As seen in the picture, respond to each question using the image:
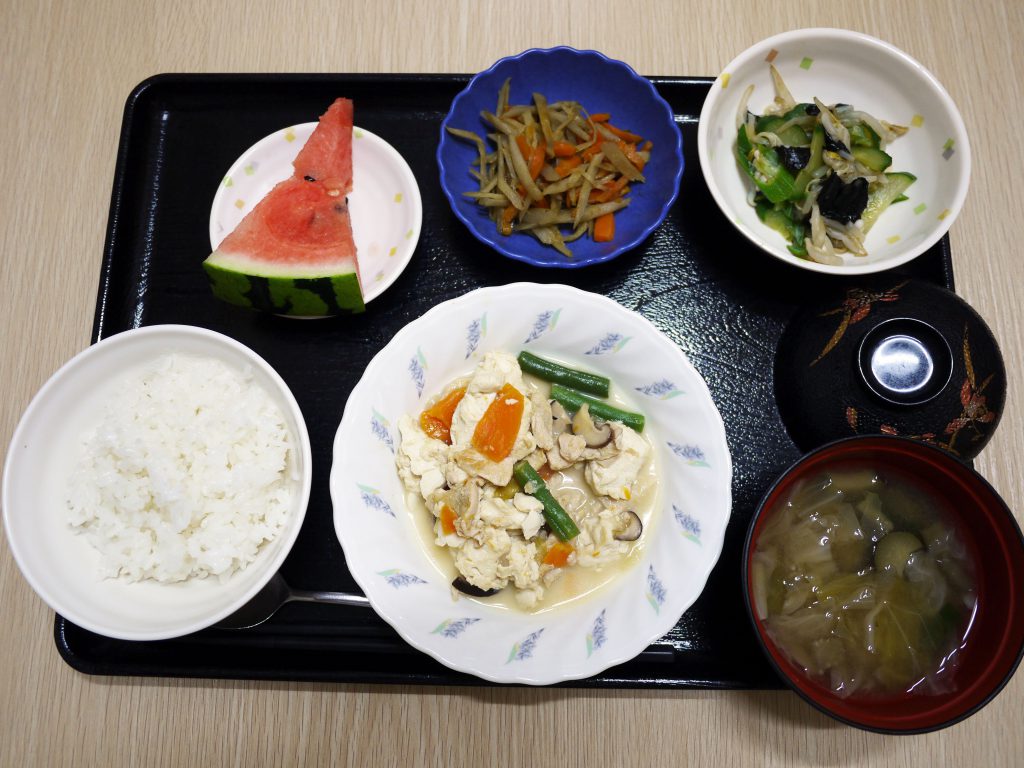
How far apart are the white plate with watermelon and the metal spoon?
36.4 inches

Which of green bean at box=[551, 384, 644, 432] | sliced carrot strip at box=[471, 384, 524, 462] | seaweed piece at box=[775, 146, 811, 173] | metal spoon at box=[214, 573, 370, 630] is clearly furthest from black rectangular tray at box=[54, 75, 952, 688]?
sliced carrot strip at box=[471, 384, 524, 462]

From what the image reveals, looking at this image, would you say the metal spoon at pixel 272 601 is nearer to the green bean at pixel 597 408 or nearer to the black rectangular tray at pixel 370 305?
the black rectangular tray at pixel 370 305

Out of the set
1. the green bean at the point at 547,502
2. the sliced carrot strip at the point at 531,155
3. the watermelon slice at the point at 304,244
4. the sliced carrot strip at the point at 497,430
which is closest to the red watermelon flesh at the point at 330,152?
the watermelon slice at the point at 304,244

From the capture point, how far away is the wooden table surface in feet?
6.70

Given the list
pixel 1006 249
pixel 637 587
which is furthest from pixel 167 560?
pixel 1006 249

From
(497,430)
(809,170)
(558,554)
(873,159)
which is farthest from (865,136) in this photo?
(558,554)

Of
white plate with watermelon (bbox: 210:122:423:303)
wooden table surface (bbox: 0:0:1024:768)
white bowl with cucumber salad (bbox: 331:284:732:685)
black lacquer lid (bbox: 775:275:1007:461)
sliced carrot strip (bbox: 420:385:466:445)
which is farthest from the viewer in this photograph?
white plate with watermelon (bbox: 210:122:423:303)

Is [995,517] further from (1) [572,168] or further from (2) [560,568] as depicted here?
(1) [572,168]

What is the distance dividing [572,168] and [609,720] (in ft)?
5.64

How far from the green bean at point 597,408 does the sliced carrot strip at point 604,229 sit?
50cm

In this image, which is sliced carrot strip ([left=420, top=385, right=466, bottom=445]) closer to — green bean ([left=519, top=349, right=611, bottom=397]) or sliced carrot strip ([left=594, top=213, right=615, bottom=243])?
green bean ([left=519, top=349, right=611, bottom=397])

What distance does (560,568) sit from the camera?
1851 millimetres

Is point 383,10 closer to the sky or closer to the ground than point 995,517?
closer to the sky

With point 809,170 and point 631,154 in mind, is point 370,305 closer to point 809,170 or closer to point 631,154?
point 631,154
